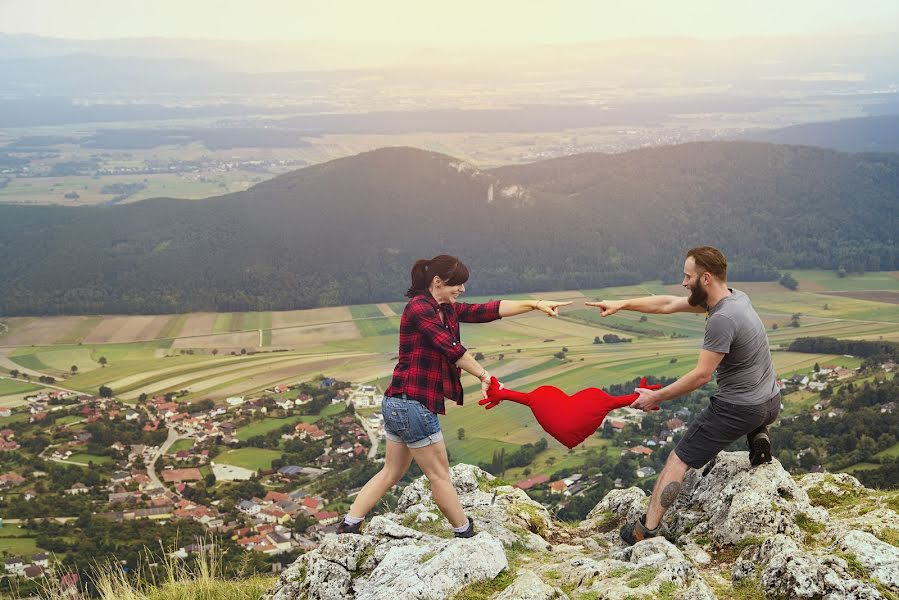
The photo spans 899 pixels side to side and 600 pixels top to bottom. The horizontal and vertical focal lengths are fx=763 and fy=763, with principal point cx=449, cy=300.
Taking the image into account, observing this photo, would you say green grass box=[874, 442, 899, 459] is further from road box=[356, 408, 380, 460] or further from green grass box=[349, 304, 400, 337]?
green grass box=[349, 304, 400, 337]

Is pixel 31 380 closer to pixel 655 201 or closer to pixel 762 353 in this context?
pixel 762 353

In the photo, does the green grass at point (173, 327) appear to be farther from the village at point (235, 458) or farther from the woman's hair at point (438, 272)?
the woman's hair at point (438, 272)

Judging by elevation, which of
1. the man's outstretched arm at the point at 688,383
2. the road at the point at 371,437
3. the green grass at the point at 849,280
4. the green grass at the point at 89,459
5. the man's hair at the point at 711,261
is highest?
the man's hair at the point at 711,261

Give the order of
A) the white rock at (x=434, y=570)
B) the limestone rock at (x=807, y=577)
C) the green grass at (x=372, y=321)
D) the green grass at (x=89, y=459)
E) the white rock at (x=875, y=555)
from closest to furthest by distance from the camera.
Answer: the limestone rock at (x=807, y=577) → the white rock at (x=875, y=555) → the white rock at (x=434, y=570) → the green grass at (x=89, y=459) → the green grass at (x=372, y=321)

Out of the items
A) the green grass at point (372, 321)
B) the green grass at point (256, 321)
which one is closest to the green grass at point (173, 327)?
the green grass at point (256, 321)

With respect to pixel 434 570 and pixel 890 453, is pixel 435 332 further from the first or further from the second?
pixel 890 453
